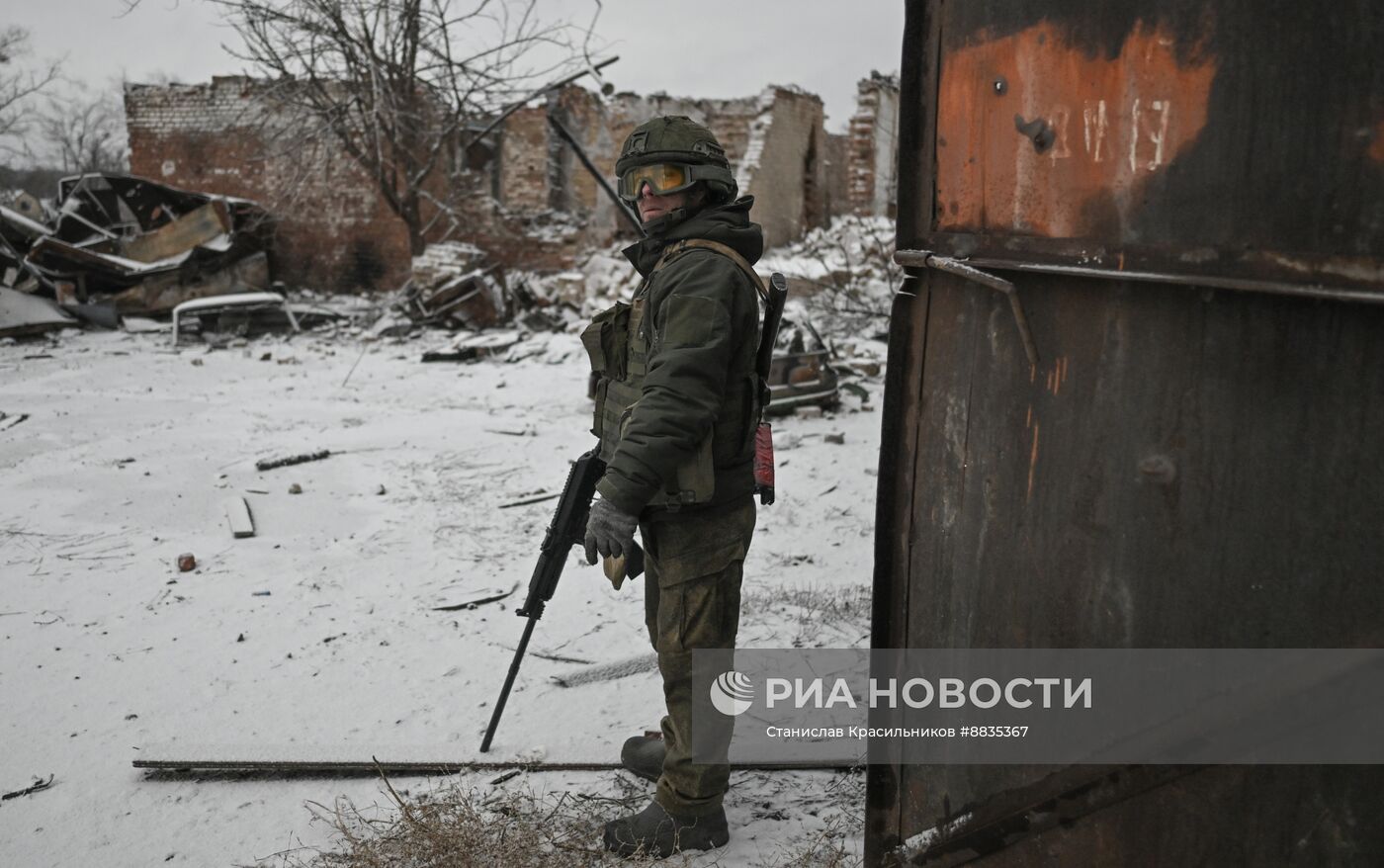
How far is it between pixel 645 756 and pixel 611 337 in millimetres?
1196

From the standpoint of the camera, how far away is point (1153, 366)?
1.39 meters

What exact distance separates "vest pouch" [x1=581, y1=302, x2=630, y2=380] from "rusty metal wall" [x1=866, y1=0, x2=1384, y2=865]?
0.77 m

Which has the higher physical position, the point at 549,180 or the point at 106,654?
the point at 549,180

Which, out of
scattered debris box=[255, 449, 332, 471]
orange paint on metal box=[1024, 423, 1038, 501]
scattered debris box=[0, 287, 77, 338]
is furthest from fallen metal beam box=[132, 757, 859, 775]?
scattered debris box=[0, 287, 77, 338]

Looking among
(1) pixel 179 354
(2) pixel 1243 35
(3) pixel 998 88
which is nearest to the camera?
(2) pixel 1243 35

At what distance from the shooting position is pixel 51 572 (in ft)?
13.8

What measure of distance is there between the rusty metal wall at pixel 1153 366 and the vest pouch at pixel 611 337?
2.53ft

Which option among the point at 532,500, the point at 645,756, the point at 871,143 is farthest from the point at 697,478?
the point at 871,143

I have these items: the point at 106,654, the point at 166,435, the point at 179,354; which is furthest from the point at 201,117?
the point at 106,654

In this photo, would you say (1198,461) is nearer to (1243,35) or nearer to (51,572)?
(1243,35)

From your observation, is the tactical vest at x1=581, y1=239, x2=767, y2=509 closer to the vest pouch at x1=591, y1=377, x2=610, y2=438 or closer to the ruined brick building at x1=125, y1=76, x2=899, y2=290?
the vest pouch at x1=591, y1=377, x2=610, y2=438

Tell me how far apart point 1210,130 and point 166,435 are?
7.01m

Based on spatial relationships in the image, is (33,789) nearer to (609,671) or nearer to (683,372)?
(609,671)

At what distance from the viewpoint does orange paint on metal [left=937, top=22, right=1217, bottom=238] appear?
133 centimetres
